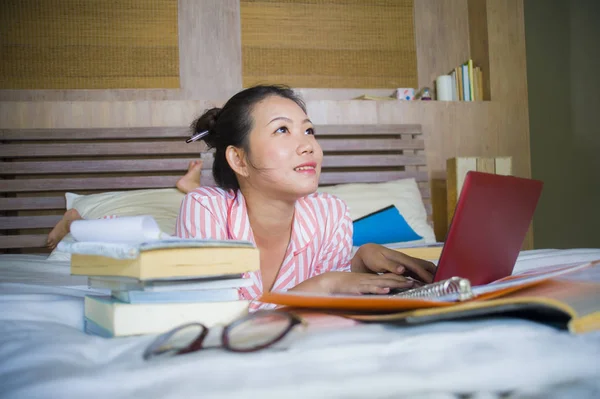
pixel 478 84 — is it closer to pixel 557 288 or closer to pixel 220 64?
pixel 220 64

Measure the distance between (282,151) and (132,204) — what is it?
1.46 metres

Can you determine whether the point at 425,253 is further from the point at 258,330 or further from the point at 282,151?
the point at 258,330

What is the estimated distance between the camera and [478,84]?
3680 millimetres

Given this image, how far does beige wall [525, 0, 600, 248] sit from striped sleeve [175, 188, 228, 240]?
335cm

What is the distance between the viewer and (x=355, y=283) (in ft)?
3.37

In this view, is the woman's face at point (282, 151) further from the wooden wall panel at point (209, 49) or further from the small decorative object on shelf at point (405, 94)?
the small decorative object on shelf at point (405, 94)

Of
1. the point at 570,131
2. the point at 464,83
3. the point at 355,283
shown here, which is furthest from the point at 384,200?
the point at 570,131

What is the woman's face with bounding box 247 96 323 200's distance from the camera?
1395 millimetres

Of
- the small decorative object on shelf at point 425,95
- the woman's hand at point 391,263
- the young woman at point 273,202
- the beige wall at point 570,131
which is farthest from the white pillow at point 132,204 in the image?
the beige wall at point 570,131

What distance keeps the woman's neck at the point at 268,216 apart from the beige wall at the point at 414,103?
179cm

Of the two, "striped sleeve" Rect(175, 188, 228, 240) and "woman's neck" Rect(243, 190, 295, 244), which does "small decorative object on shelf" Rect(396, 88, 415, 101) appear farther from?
"striped sleeve" Rect(175, 188, 228, 240)

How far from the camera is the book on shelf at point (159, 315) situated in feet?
2.53

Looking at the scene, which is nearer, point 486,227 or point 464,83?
point 486,227

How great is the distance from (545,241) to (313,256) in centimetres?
315
